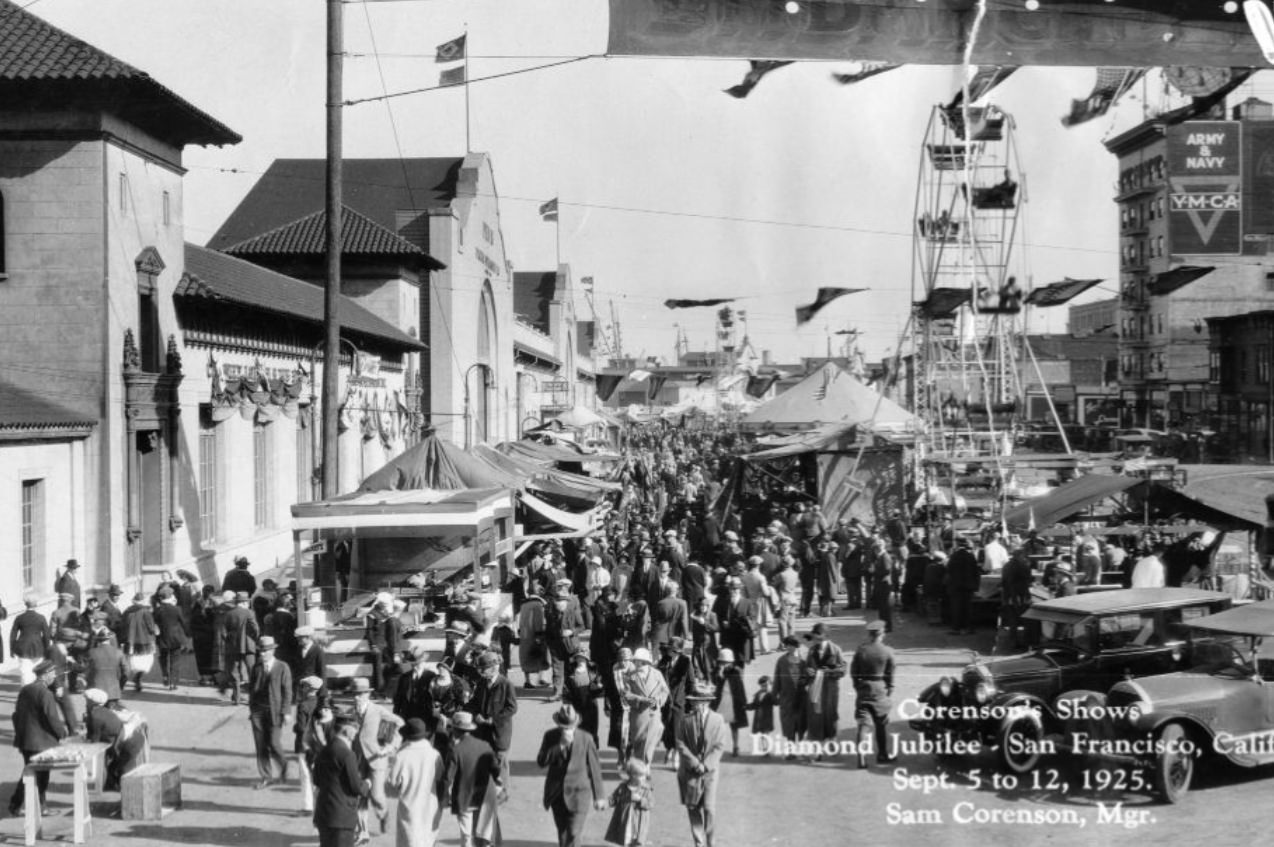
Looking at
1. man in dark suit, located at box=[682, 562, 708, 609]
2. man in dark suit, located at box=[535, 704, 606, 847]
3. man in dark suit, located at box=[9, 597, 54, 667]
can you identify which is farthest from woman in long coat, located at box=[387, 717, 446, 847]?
man in dark suit, located at box=[682, 562, 708, 609]

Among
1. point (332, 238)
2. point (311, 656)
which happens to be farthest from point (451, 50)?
point (311, 656)

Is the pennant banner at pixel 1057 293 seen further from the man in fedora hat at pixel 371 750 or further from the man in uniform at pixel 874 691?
the man in fedora hat at pixel 371 750

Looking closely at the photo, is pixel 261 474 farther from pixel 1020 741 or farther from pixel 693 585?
pixel 1020 741

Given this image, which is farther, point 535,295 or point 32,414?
point 535,295

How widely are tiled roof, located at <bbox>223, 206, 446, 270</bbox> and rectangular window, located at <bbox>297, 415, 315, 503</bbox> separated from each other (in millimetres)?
11788

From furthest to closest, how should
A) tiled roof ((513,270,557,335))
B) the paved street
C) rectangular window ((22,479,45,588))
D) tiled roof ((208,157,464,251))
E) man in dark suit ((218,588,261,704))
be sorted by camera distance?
tiled roof ((513,270,557,335))
tiled roof ((208,157,464,251))
rectangular window ((22,479,45,588))
man in dark suit ((218,588,261,704))
the paved street

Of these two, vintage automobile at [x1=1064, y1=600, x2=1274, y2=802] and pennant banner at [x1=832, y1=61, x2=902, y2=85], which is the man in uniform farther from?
pennant banner at [x1=832, y1=61, x2=902, y2=85]

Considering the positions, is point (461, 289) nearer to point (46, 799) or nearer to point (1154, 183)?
point (46, 799)

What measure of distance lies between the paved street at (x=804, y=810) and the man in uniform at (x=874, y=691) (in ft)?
0.98

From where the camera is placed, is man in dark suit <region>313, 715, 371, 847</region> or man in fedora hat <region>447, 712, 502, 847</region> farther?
man in fedora hat <region>447, 712, 502, 847</region>

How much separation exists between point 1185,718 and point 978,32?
652 centimetres

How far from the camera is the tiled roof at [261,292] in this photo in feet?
86.9

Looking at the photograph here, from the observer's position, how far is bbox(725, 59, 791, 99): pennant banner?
13.8 metres

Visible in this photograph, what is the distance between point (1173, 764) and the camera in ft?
37.9
